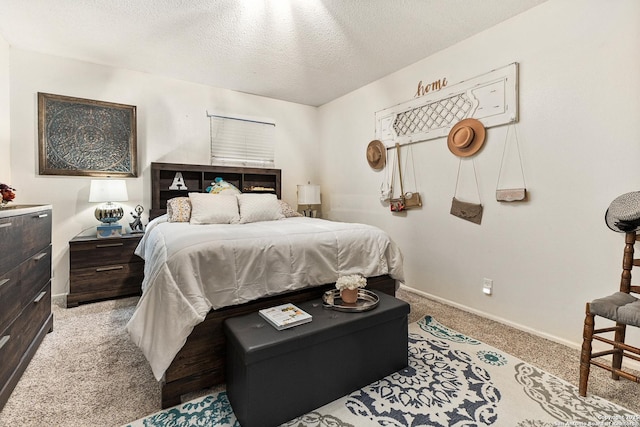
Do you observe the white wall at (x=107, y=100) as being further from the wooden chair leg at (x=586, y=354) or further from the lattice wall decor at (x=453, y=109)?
the wooden chair leg at (x=586, y=354)

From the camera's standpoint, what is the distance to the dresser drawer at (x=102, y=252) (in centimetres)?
286

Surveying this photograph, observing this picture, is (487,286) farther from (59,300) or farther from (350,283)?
(59,300)

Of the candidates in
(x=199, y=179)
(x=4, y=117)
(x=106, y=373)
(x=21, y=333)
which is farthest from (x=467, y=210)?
(x=4, y=117)

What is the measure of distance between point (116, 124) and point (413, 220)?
350 centimetres

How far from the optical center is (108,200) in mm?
3078

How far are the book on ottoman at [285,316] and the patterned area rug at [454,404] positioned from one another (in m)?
0.45

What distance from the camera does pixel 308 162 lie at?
480cm

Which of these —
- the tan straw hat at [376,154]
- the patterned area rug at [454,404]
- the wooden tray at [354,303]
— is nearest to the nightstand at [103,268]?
the patterned area rug at [454,404]

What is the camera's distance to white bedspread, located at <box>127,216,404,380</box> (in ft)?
4.97

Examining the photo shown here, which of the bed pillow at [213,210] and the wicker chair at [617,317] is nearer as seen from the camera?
the wicker chair at [617,317]

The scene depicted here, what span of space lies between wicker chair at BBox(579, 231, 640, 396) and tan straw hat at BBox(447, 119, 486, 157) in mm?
1241

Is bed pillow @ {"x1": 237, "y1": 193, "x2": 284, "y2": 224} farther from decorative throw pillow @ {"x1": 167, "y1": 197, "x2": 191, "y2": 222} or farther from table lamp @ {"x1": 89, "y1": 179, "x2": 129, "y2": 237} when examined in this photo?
table lamp @ {"x1": 89, "y1": 179, "x2": 129, "y2": 237}

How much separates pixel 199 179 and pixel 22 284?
2.34 metres

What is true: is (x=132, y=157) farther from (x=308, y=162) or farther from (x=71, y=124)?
(x=308, y=162)
